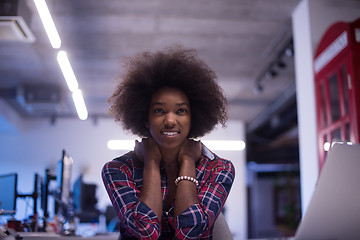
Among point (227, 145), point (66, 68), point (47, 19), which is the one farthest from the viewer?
point (227, 145)

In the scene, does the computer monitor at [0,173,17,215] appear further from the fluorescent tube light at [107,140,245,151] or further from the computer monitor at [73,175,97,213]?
the fluorescent tube light at [107,140,245,151]

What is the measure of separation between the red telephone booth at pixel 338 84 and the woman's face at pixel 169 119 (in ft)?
6.23

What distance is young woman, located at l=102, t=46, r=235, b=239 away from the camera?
145 centimetres

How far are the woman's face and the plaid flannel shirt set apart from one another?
16 centimetres

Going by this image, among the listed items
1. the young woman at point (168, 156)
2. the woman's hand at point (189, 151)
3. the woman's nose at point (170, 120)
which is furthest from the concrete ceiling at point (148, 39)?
the woman's nose at point (170, 120)

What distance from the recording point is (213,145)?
32.2ft

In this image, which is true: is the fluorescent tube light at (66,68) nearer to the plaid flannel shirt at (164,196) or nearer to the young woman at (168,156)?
the young woman at (168,156)

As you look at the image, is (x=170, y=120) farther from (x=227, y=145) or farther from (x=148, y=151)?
(x=227, y=145)

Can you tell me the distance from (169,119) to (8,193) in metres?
2.15

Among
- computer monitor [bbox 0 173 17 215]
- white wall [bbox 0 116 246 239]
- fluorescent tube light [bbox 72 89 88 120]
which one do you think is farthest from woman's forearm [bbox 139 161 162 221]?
white wall [bbox 0 116 246 239]

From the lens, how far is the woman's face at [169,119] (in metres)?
1.63

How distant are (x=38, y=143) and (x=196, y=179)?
871cm

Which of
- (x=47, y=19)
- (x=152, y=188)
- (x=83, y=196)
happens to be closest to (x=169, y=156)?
(x=152, y=188)

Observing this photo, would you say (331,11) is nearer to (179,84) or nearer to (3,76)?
(179,84)
